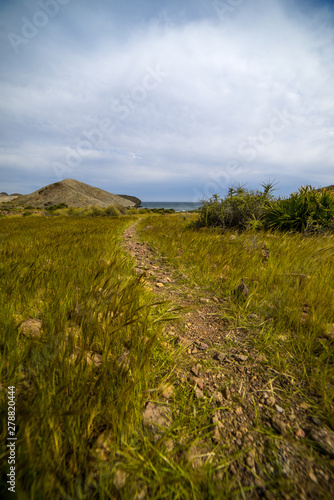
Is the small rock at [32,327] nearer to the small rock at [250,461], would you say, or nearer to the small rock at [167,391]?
Result: the small rock at [167,391]

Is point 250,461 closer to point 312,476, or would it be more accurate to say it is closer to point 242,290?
point 312,476

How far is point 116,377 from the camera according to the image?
51.5 inches

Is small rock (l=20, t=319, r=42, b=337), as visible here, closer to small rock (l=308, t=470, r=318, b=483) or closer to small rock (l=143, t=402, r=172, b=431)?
small rock (l=143, t=402, r=172, b=431)

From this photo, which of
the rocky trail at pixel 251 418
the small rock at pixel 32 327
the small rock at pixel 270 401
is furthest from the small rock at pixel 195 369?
the small rock at pixel 32 327

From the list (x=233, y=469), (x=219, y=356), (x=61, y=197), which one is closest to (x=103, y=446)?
(x=233, y=469)

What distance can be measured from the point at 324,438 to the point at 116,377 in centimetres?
115

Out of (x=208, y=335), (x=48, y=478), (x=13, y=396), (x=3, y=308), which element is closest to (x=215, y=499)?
(x=48, y=478)

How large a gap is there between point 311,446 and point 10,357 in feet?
5.58

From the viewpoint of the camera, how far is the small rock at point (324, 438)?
1.00 m

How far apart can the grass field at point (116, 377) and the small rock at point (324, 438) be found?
80mm

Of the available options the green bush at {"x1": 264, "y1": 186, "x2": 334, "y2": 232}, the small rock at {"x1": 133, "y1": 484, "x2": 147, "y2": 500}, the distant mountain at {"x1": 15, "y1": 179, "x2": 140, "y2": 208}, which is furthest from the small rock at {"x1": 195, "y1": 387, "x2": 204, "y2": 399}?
the distant mountain at {"x1": 15, "y1": 179, "x2": 140, "y2": 208}

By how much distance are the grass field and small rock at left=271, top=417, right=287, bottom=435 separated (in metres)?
0.09

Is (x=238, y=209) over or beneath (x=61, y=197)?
beneath

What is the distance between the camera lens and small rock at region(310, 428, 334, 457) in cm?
100
